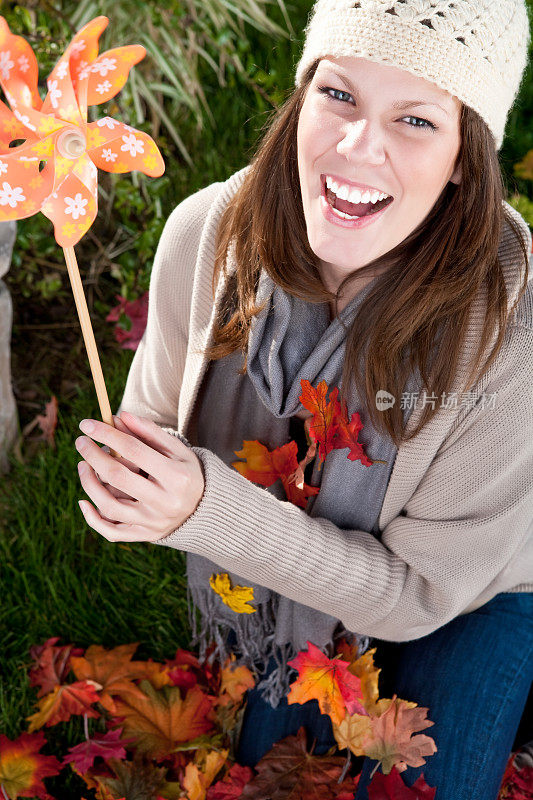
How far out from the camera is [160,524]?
3.65 ft

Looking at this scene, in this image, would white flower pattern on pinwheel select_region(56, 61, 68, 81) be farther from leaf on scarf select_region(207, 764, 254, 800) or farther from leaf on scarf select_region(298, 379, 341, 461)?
leaf on scarf select_region(207, 764, 254, 800)

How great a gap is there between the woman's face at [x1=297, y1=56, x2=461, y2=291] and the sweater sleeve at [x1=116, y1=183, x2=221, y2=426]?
320 millimetres

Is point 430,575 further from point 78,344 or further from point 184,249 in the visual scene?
point 78,344

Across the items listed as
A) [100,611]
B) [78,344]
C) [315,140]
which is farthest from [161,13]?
[100,611]

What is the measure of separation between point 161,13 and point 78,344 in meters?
0.96

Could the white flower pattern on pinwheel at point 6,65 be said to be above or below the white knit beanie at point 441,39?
below

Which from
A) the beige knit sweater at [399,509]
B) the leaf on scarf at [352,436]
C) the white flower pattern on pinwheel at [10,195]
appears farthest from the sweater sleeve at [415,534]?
the white flower pattern on pinwheel at [10,195]

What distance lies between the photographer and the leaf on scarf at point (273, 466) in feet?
4.51

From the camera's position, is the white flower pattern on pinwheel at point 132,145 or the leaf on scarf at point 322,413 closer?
the white flower pattern on pinwheel at point 132,145

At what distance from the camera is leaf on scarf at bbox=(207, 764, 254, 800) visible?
1464 mm

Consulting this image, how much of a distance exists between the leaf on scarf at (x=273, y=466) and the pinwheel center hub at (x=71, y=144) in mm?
600

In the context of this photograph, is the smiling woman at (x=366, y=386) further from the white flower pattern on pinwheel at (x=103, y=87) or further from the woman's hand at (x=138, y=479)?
the white flower pattern on pinwheel at (x=103, y=87)

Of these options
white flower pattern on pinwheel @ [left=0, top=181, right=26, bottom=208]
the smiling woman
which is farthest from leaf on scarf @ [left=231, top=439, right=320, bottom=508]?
white flower pattern on pinwheel @ [left=0, top=181, right=26, bottom=208]

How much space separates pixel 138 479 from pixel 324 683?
621 millimetres
